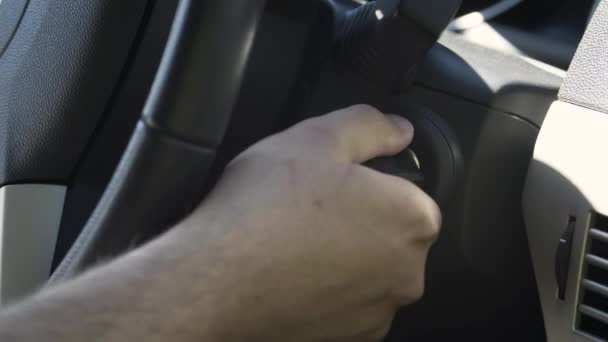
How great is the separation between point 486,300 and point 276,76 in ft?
1.13

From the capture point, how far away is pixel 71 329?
54cm

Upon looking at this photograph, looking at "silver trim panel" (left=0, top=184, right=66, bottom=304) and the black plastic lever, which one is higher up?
the black plastic lever

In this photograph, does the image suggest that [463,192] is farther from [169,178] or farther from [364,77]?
[169,178]

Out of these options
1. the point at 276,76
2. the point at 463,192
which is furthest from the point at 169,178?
the point at 463,192

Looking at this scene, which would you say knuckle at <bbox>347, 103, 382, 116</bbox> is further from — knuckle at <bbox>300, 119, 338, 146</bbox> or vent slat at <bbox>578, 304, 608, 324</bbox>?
vent slat at <bbox>578, 304, 608, 324</bbox>

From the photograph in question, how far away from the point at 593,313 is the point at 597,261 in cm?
5

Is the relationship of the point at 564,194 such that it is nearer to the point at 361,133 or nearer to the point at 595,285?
the point at 595,285

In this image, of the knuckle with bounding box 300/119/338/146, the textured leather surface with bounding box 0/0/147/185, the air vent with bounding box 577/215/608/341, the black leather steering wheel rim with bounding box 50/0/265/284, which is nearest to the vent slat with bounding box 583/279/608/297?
the air vent with bounding box 577/215/608/341

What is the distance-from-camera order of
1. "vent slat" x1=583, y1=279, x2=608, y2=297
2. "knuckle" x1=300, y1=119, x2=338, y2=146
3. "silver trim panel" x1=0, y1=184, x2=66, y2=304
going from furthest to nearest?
"silver trim panel" x1=0, y1=184, x2=66, y2=304
"vent slat" x1=583, y1=279, x2=608, y2=297
"knuckle" x1=300, y1=119, x2=338, y2=146

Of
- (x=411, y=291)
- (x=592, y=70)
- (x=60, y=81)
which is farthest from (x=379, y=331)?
(x=60, y=81)

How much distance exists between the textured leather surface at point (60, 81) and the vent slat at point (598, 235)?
49 cm

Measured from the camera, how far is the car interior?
761 millimetres

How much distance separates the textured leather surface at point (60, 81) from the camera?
855mm

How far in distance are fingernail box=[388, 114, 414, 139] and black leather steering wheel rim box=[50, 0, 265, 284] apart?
0.26 meters
